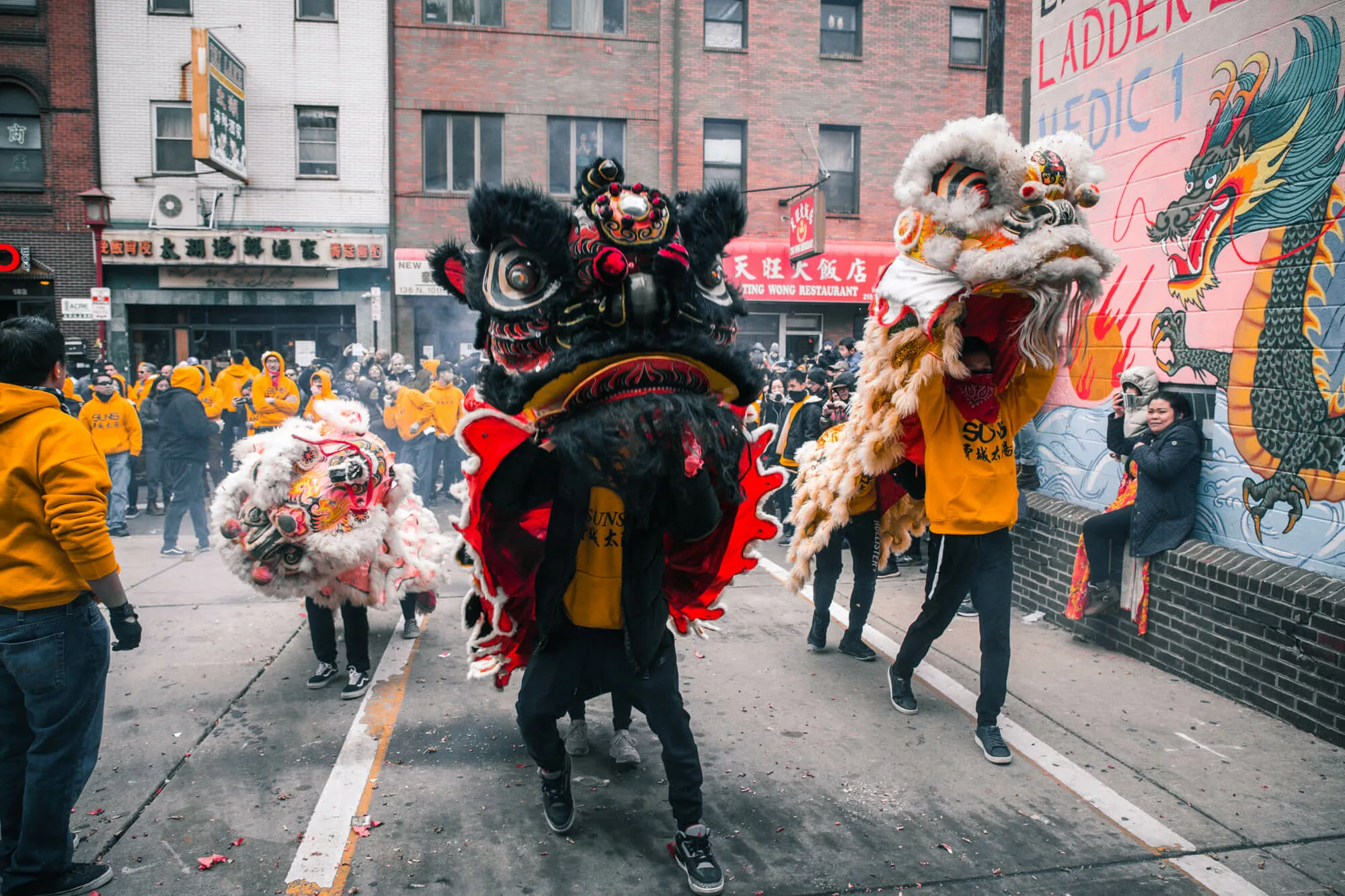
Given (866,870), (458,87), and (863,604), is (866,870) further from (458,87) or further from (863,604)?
(458,87)

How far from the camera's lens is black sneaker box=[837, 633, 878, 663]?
5691 millimetres

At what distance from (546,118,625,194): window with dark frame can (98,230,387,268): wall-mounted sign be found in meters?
4.25

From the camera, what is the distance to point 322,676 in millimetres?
5199

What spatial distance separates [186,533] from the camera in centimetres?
1026

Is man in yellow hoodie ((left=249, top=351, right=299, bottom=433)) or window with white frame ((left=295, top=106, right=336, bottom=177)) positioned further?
window with white frame ((left=295, top=106, right=336, bottom=177))

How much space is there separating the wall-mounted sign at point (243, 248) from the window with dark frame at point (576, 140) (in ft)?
14.0

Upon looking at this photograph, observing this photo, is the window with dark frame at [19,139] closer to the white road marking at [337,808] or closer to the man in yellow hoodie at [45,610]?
the white road marking at [337,808]

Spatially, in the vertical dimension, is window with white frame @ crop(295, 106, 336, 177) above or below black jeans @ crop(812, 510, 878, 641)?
above

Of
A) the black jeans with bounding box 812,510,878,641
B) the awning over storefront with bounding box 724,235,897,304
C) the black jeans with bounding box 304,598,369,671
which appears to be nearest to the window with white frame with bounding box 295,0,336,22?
the awning over storefront with bounding box 724,235,897,304

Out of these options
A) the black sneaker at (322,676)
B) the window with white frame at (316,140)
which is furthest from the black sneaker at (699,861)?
the window with white frame at (316,140)

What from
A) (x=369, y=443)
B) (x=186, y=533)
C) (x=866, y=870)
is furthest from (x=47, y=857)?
(x=186, y=533)

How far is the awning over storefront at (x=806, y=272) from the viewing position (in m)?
19.4

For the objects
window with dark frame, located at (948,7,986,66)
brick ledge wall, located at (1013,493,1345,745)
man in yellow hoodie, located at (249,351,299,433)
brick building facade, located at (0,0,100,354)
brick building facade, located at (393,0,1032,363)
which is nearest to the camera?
brick ledge wall, located at (1013,493,1345,745)

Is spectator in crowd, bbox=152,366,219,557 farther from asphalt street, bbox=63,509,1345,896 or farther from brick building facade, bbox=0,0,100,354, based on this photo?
brick building facade, bbox=0,0,100,354
